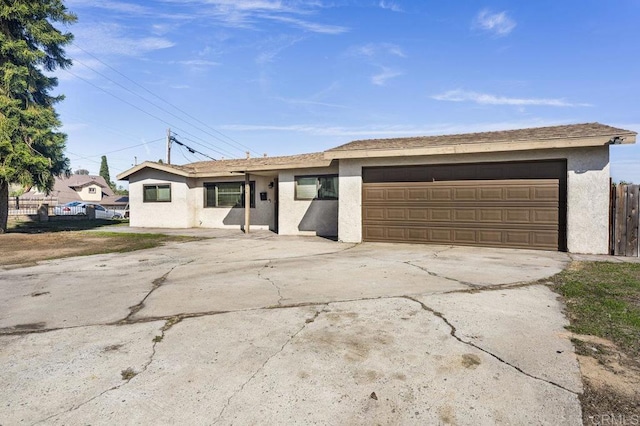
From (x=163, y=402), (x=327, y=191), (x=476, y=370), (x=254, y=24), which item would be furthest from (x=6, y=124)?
(x=476, y=370)

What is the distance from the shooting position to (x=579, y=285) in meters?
5.36

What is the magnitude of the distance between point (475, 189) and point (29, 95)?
19.0m

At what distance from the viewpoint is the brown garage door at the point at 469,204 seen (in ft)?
30.9

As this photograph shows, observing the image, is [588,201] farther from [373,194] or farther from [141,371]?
[141,371]

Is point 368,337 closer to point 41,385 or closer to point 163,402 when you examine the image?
point 163,402

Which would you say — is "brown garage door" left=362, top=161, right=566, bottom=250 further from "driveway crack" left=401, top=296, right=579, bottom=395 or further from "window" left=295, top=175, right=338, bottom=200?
"driveway crack" left=401, top=296, right=579, bottom=395

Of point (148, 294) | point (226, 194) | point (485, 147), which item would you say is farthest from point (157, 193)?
point (485, 147)

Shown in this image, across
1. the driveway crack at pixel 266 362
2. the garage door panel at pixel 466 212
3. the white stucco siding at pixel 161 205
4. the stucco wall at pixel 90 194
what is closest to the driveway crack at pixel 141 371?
the driveway crack at pixel 266 362

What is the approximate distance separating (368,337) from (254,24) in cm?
1323

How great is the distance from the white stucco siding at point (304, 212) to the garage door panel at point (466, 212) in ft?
9.26

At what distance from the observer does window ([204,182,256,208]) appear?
55.3 ft

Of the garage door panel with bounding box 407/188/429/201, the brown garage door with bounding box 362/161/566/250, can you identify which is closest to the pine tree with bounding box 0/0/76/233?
the brown garage door with bounding box 362/161/566/250

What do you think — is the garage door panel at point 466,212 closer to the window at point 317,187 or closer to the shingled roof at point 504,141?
the shingled roof at point 504,141

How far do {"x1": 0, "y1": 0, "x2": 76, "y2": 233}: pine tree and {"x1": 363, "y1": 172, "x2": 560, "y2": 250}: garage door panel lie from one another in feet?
46.6
